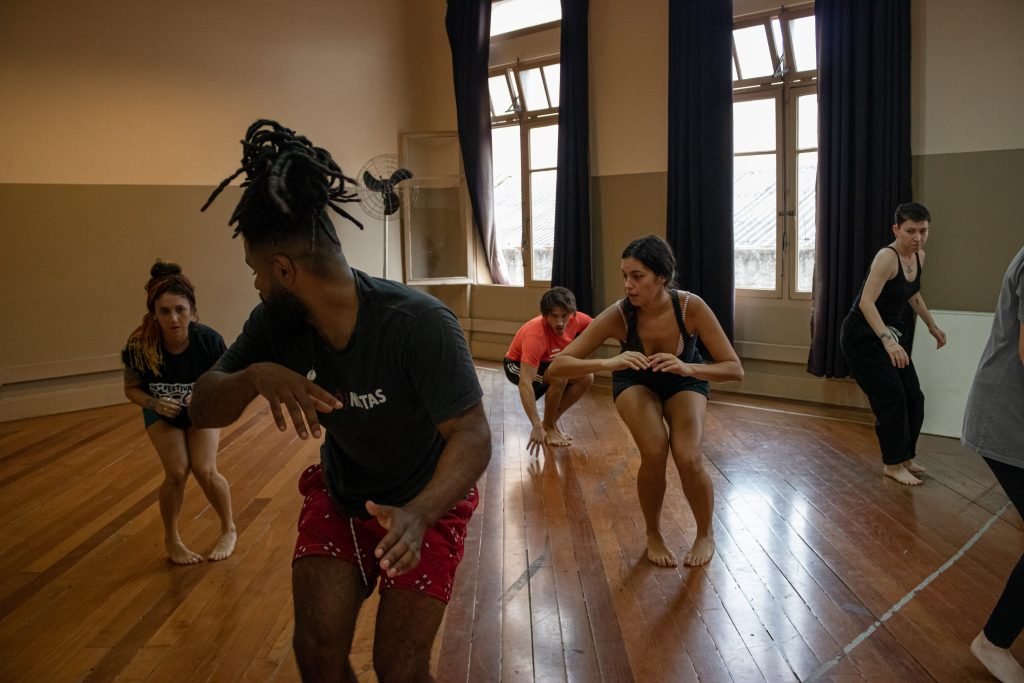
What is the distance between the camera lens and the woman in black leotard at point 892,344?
446 centimetres

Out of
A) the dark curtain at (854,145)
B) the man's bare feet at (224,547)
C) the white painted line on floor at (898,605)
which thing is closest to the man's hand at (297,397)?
the white painted line on floor at (898,605)

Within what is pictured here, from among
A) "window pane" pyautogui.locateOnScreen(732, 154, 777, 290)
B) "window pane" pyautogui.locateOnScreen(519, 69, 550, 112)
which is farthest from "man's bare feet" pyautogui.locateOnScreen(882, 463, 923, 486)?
"window pane" pyautogui.locateOnScreen(519, 69, 550, 112)

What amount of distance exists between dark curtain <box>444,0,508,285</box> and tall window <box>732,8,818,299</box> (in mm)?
2913

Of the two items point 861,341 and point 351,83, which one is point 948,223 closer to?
point 861,341

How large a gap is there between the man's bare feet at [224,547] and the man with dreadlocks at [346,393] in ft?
6.68

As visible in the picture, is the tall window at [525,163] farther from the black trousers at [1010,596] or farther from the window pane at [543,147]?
the black trousers at [1010,596]

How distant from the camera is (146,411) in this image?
3.65 metres

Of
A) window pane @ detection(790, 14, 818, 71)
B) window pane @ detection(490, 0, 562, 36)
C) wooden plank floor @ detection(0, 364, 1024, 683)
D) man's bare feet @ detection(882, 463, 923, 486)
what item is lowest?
wooden plank floor @ detection(0, 364, 1024, 683)

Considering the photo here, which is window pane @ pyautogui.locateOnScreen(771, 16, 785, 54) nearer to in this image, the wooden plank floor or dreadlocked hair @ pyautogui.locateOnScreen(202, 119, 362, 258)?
the wooden plank floor

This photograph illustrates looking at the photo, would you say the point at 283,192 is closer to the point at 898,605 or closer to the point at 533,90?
the point at 898,605

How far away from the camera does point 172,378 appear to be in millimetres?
3631

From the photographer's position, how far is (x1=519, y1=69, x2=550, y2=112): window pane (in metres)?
8.34

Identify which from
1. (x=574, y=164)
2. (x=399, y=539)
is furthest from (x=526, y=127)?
(x=399, y=539)

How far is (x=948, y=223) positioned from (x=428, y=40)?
6.01m
